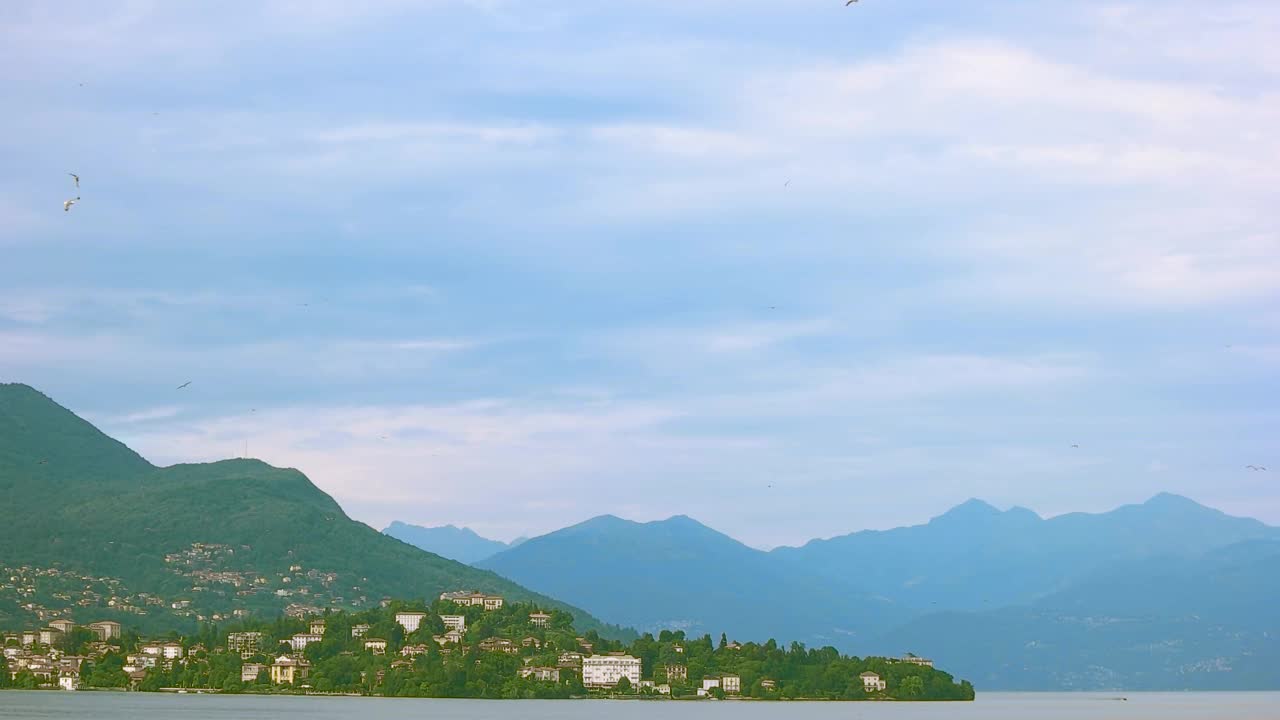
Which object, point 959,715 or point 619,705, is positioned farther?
point 619,705

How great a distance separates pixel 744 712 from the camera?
179500 millimetres

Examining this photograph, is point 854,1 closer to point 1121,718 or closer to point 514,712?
point 514,712

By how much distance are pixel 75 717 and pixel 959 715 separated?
298 feet

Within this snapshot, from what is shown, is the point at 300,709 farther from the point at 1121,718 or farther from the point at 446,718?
the point at 1121,718

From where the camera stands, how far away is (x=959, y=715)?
18038cm

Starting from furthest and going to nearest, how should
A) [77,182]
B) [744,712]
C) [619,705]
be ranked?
[619,705], [744,712], [77,182]

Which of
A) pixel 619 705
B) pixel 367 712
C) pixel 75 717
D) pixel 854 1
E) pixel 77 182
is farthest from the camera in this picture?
pixel 619 705

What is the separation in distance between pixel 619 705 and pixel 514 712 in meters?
31.0

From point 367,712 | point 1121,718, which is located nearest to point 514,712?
point 367,712

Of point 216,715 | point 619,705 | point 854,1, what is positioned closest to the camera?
point 854,1

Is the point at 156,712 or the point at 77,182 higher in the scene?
the point at 77,182

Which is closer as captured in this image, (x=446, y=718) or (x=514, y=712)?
(x=446, y=718)

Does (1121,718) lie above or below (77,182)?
below

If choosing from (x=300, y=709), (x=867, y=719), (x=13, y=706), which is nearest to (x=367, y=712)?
(x=300, y=709)
